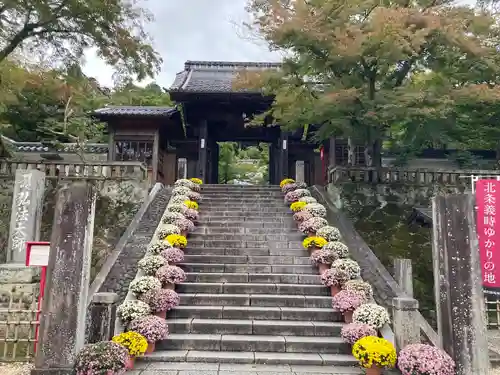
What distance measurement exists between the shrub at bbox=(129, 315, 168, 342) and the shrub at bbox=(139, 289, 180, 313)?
0.45 m

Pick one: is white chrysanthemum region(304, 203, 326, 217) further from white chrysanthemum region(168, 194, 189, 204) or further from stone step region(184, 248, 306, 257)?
white chrysanthemum region(168, 194, 189, 204)

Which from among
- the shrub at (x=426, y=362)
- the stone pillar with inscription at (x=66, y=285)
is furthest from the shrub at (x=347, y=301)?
the stone pillar with inscription at (x=66, y=285)

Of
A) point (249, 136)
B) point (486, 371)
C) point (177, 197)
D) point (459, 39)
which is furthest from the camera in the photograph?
point (249, 136)

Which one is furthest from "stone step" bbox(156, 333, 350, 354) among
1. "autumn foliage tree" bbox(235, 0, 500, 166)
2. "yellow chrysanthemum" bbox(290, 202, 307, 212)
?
"autumn foliage tree" bbox(235, 0, 500, 166)

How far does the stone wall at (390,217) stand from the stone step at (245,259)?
2.87 meters

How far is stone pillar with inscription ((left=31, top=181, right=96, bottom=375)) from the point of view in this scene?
5168 mm

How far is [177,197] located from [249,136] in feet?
25.0

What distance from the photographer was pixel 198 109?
16875 millimetres

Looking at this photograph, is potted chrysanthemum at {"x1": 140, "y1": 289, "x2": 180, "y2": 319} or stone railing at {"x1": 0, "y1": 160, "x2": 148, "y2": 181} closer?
potted chrysanthemum at {"x1": 140, "y1": 289, "x2": 180, "y2": 319}

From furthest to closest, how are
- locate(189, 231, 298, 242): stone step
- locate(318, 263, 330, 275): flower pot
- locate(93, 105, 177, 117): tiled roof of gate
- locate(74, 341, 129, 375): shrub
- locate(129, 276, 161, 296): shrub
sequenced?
locate(93, 105, 177, 117): tiled roof of gate < locate(189, 231, 298, 242): stone step < locate(318, 263, 330, 275): flower pot < locate(129, 276, 161, 296): shrub < locate(74, 341, 129, 375): shrub

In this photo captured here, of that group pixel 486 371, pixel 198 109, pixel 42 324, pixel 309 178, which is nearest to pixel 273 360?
pixel 486 371

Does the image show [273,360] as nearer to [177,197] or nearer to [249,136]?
[177,197]

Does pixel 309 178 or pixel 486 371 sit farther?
pixel 309 178

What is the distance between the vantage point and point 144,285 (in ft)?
22.3
